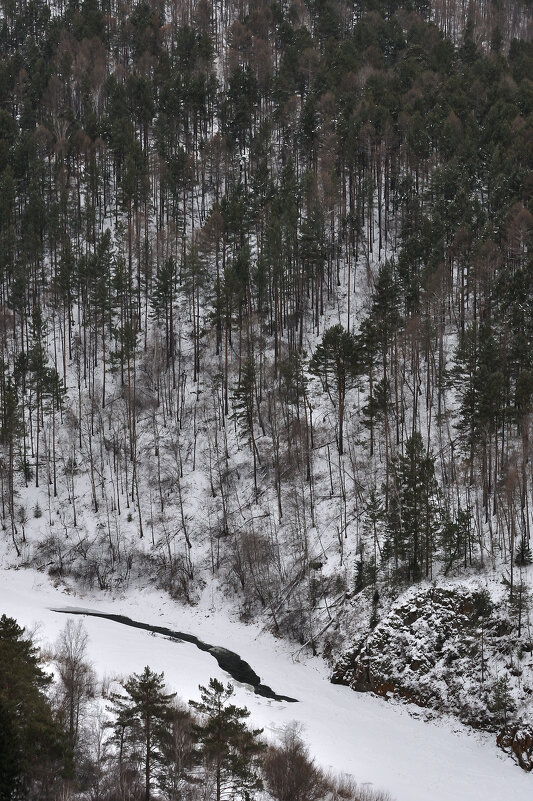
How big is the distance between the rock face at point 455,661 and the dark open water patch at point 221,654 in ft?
13.7

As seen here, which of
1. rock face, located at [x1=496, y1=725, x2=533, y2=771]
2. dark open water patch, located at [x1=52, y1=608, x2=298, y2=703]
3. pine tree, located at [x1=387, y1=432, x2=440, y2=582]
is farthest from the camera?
pine tree, located at [x1=387, y1=432, x2=440, y2=582]

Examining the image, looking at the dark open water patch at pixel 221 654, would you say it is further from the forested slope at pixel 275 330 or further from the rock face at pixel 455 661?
the rock face at pixel 455 661

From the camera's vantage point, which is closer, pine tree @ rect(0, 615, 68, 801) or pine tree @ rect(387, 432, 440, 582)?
pine tree @ rect(0, 615, 68, 801)

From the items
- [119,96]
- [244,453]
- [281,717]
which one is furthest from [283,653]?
[119,96]

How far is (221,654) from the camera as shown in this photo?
125ft

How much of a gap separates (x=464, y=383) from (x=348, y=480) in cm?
1143

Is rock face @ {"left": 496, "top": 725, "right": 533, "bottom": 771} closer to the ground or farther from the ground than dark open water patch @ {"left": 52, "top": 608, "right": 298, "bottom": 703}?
farther from the ground

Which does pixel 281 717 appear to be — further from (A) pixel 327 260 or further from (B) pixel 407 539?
(A) pixel 327 260

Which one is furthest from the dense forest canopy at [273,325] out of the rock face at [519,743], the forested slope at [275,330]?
the rock face at [519,743]

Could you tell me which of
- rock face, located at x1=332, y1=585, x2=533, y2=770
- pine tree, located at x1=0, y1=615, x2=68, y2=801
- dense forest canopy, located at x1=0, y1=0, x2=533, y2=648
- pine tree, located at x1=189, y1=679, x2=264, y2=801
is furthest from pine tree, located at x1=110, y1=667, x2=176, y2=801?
dense forest canopy, located at x1=0, y1=0, x2=533, y2=648

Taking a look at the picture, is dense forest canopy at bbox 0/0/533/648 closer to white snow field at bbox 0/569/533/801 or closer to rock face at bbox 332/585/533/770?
white snow field at bbox 0/569/533/801

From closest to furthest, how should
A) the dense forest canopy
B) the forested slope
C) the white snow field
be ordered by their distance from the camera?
the white snow field, the forested slope, the dense forest canopy

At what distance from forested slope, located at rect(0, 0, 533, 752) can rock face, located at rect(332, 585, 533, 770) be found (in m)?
2.04

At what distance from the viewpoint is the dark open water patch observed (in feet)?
112
